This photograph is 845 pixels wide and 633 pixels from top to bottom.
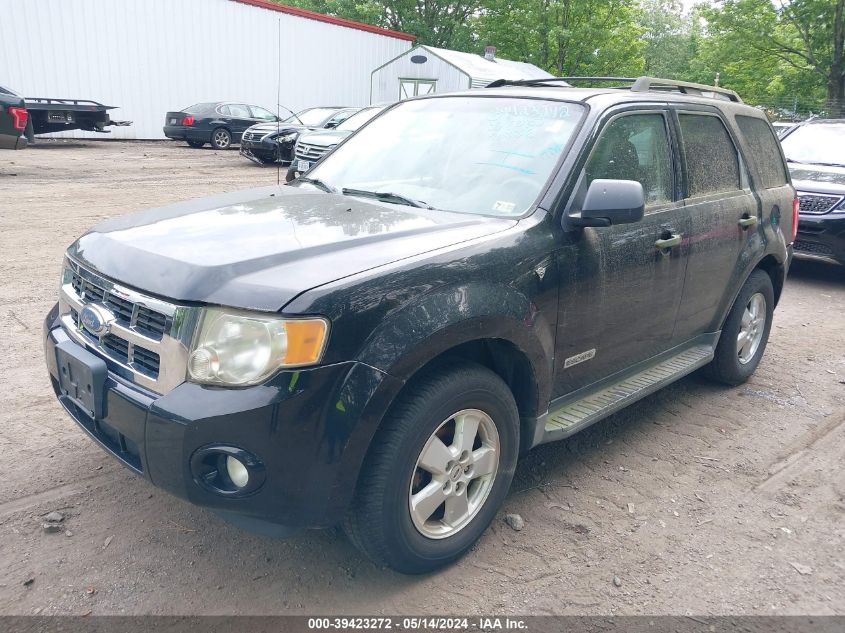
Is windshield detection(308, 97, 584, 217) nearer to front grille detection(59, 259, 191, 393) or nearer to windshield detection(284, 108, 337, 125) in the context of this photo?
front grille detection(59, 259, 191, 393)

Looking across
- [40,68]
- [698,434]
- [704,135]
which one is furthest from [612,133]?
[40,68]

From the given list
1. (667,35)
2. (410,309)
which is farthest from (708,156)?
(667,35)

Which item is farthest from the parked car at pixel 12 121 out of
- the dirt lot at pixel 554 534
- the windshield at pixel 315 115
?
the dirt lot at pixel 554 534

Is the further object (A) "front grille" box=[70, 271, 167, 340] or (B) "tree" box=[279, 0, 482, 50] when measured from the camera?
(B) "tree" box=[279, 0, 482, 50]

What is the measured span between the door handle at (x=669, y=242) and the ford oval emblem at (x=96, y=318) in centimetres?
255

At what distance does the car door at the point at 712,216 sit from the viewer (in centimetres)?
403

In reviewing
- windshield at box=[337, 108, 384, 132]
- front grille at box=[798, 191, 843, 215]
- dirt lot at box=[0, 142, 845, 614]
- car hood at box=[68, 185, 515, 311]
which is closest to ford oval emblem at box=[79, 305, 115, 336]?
car hood at box=[68, 185, 515, 311]

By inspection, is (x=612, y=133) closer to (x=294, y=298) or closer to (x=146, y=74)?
(x=294, y=298)

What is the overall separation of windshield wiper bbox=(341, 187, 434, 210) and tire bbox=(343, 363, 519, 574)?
911mm

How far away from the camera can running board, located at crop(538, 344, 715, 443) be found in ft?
10.9

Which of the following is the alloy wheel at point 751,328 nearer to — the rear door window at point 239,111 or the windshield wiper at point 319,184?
the windshield wiper at point 319,184

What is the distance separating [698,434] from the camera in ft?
14.1

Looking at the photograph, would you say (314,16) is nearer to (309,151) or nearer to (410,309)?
(309,151)

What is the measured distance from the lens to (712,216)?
4.12 metres
